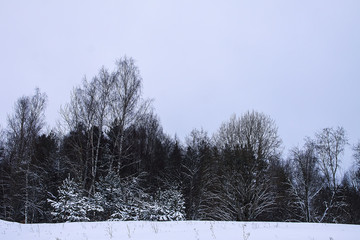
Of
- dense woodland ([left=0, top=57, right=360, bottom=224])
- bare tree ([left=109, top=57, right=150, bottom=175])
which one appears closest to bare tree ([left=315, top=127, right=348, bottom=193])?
dense woodland ([left=0, top=57, right=360, bottom=224])

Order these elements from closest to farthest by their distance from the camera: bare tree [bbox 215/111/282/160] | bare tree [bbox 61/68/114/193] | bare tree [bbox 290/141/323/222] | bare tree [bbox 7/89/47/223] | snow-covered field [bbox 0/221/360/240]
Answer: snow-covered field [bbox 0/221/360/240] < bare tree [bbox 61/68/114/193] < bare tree [bbox 290/141/323/222] < bare tree [bbox 7/89/47/223] < bare tree [bbox 215/111/282/160]

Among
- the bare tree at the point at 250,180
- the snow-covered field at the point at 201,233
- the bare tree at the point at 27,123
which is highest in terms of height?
the bare tree at the point at 27,123

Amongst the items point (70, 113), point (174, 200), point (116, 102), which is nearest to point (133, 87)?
point (116, 102)

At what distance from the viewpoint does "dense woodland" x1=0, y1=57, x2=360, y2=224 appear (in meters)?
18.6

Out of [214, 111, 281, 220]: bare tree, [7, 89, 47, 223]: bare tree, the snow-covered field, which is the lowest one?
the snow-covered field

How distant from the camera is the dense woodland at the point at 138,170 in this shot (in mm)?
18562

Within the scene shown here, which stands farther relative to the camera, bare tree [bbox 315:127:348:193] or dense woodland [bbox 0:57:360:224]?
bare tree [bbox 315:127:348:193]

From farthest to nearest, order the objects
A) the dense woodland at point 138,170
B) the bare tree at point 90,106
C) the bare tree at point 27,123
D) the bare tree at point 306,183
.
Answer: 1. the bare tree at point 27,123
2. the bare tree at point 306,183
3. the bare tree at point 90,106
4. the dense woodland at point 138,170

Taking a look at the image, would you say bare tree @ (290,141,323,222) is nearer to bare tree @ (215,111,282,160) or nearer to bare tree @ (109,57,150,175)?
bare tree @ (215,111,282,160)

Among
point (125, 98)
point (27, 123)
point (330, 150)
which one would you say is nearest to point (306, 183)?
point (330, 150)

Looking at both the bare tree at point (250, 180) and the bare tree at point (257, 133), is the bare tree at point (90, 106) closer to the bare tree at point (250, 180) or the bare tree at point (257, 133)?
the bare tree at point (250, 180)

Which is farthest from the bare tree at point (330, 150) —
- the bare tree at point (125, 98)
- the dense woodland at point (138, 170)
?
the bare tree at point (125, 98)

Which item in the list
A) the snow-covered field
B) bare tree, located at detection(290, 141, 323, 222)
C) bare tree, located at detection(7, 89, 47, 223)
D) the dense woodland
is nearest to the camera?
the snow-covered field

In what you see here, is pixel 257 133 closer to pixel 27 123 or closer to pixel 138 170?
pixel 138 170
